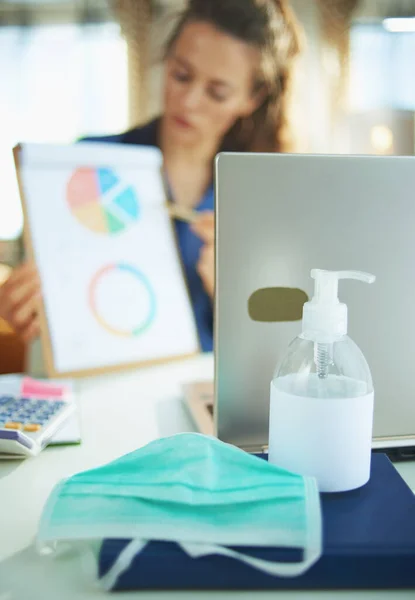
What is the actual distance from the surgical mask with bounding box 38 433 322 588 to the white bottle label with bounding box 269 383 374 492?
0.10 feet

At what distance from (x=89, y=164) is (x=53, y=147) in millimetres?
65

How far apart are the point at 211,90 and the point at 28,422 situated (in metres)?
1.37

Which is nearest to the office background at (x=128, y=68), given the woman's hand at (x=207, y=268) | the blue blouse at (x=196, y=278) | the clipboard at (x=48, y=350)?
the blue blouse at (x=196, y=278)

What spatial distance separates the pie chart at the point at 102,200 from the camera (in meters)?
0.99

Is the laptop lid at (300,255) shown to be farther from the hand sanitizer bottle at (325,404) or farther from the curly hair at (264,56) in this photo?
the curly hair at (264,56)

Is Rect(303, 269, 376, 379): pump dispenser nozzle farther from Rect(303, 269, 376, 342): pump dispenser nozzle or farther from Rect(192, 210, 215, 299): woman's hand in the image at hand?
Rect(192, 210, 215, 299): woman's hand

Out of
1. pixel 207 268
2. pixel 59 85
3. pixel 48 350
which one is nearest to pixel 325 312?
pixel 48 350

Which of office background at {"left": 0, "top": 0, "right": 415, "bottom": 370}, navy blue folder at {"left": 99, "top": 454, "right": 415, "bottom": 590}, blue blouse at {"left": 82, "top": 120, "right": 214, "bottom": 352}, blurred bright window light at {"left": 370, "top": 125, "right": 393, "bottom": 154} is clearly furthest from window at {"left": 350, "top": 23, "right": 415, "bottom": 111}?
navy blue folder at {"left": 99, "top": 454, "right": 415, "bottom": 590}

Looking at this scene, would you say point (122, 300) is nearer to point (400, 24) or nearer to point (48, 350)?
point (48, 350)

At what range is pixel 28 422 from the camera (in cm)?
60

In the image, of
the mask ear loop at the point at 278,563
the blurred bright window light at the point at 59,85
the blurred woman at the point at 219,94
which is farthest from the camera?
the blurred bright window light at the point at 59,85

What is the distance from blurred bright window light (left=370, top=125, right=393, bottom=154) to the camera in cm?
160

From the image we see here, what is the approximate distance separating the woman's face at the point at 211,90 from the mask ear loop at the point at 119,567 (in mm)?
1479

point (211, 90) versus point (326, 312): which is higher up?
point (211, 90)
